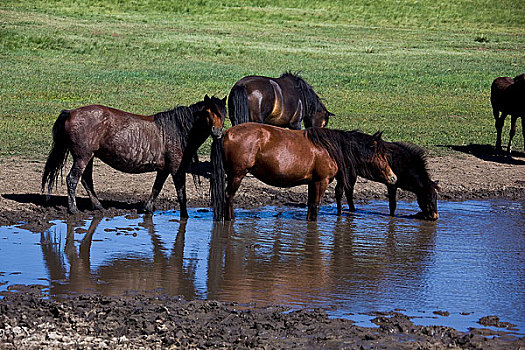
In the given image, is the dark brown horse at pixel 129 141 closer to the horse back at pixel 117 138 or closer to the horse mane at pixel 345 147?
the horse back at pixel 117 138

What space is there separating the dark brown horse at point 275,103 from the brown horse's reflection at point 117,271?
13.7 feet

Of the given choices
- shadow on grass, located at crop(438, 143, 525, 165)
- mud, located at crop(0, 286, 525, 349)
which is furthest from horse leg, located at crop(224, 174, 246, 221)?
shadow on grass, located at crop(438, 143, 525, 165)

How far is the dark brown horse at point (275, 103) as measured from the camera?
12398 mm

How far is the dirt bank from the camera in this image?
9.85 metres

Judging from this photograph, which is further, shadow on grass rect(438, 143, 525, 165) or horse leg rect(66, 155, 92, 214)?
shadow on grass rect(438, 143, 525, 165)

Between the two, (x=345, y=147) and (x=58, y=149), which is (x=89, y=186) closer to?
(x=58, y=149)

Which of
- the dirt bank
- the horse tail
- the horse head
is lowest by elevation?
the dirt bank

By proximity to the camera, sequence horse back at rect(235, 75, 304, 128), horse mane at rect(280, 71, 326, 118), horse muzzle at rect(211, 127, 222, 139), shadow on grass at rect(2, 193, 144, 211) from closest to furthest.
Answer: horse muzzle at rect(211, 127, 222, 139) < shadow on grass at rect(2, 193, 144, 211) < horse back at rect(235, 75, 304, 128) < horse mane at rect(280, 71, 326, 118)

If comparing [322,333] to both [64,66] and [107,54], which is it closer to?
[64,66]

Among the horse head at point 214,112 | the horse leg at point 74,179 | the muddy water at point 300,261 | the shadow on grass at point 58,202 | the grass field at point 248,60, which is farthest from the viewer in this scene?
the grass field at point 248,60

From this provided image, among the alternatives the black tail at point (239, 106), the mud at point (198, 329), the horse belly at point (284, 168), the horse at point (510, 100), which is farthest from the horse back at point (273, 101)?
the mud at point (198, 329)

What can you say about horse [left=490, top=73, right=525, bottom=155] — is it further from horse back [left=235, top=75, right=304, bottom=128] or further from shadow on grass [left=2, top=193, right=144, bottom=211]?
shadow on grass [left=2, top=193, right=144, bottom=211]

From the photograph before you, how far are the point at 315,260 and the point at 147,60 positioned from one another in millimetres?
21448

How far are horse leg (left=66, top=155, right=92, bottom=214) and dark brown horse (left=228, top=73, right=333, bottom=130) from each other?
3343 millimetres
